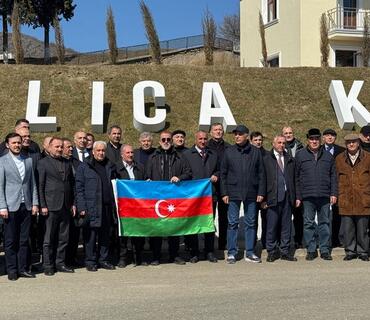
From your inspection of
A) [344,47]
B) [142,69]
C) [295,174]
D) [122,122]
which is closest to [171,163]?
[295,174]

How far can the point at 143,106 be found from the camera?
56.5 ft

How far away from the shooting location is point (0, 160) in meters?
7.40

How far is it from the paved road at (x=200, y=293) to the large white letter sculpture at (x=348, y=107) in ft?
34.0

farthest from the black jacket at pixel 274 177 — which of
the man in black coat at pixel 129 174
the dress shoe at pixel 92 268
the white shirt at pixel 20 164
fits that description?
the white shirt at pixel 20 164

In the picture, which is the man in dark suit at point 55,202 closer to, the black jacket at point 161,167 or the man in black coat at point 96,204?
the man in black coat at point 96,204

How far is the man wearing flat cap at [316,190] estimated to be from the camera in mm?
8703

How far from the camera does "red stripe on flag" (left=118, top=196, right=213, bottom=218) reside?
8.41 metres

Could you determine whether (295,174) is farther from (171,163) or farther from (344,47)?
(344,47)

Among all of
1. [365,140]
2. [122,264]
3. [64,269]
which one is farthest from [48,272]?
[365,140]

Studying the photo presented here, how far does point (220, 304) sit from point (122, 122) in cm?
1213

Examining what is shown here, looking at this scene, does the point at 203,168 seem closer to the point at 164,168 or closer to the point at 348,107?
the point at 164,168

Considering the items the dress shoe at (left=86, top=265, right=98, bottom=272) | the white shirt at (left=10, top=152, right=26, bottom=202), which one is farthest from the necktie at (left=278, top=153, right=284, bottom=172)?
the white shirt at (left=10, top=152, right=26, bottom=202)

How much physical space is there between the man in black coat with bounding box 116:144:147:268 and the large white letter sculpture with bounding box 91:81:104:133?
859 centimetres

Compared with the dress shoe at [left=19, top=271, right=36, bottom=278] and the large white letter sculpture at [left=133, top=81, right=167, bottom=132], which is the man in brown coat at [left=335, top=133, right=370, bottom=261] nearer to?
the dress shoe at [left=19, top=271, right=36, bottom=278]
